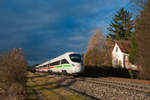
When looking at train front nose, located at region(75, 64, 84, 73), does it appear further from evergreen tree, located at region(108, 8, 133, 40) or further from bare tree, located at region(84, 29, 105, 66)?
evergreen tree, located at region(108, 8, 133, 40)

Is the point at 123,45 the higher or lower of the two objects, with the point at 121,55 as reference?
higher

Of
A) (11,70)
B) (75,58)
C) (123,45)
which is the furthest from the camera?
(123,45)

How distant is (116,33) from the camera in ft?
174

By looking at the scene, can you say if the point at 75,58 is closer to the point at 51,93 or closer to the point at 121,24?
the point at 51,93

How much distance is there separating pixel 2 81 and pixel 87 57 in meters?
23.6

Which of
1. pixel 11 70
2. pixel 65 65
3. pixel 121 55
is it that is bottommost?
pixel 11 70

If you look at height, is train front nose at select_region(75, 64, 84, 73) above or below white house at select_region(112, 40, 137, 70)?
below

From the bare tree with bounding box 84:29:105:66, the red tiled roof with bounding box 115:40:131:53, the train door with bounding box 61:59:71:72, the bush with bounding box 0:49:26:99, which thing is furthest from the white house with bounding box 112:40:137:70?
the bush with bounding box 0:49:26:99

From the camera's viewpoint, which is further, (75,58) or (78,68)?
(75,58)

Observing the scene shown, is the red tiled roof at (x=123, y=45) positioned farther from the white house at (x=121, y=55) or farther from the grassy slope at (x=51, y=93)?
the grassy slope at (x=51, y=93)

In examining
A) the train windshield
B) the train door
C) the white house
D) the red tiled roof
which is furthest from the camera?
the red tiled roof

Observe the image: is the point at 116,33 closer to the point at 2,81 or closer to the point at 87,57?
the point at 87,57

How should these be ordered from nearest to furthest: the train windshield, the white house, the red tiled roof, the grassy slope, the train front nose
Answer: the grassy slope, the train front nose, the train windshield, the white house, the red tiled roof

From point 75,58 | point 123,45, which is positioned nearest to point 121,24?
point 123,45
